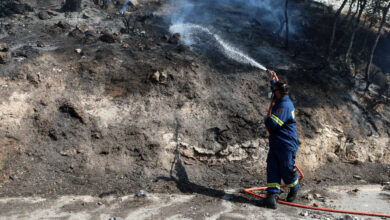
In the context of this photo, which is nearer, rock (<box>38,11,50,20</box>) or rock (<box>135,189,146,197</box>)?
rock (<box>135,189,146,197</box>)

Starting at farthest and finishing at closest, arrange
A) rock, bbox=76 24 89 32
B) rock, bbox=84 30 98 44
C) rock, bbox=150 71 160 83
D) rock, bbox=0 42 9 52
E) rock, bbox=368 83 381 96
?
1. rock, bbox=368 83 381 96
2. rock, bbox=76 24 89 32
3. rock, bbox=84 30 98 44
4. rock, bbox=150 71 160 83
5. rock, bbox=0 42 9 52

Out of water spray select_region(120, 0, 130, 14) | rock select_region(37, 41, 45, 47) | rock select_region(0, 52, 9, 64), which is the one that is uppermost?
water spray select_region(120, 0, 130, 14)

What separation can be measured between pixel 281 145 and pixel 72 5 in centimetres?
714

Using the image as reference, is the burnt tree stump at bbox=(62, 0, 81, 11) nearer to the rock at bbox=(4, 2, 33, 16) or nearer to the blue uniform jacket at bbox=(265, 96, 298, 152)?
the rock at bbox=(4, 2, 33, 16)

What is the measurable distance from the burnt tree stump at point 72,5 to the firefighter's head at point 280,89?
21.5ft

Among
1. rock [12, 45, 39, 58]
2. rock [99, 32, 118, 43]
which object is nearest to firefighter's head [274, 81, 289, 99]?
rock [99, 32, 118, 43]

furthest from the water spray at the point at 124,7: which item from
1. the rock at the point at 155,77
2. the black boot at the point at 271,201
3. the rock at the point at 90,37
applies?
the black boot at the point at 271,201

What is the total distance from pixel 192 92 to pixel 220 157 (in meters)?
1.45

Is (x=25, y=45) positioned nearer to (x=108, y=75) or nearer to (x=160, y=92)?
(x=108, y=75)

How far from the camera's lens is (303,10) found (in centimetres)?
1443

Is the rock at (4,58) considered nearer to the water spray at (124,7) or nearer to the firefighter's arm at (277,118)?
the water spray at (124,7)

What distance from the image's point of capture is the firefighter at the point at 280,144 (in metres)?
4.53

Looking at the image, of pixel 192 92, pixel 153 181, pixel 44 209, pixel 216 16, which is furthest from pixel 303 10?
pixel 44 209

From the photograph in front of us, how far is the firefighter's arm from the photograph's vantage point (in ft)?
14.7
